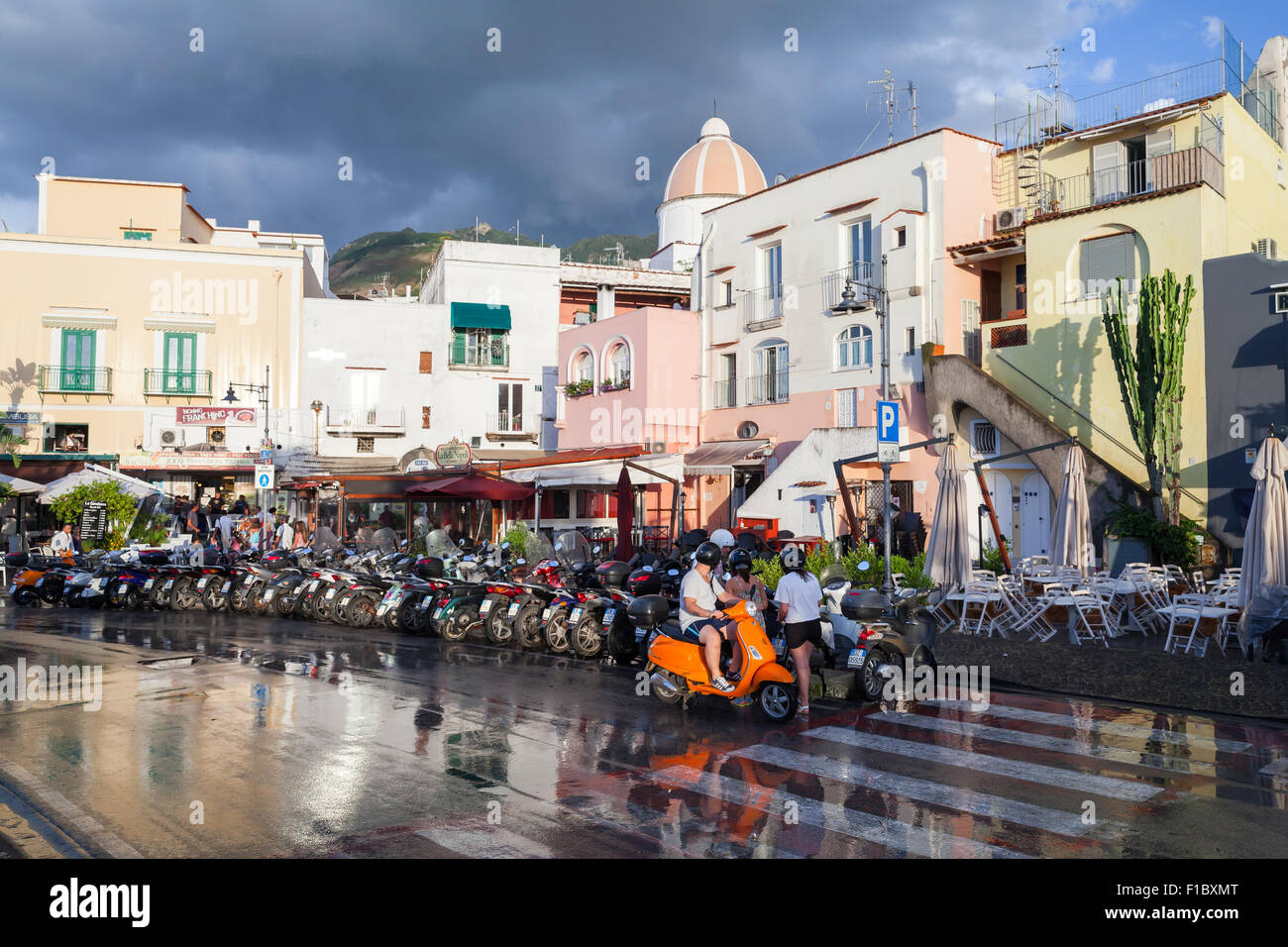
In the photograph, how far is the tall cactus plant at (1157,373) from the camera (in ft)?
60.6

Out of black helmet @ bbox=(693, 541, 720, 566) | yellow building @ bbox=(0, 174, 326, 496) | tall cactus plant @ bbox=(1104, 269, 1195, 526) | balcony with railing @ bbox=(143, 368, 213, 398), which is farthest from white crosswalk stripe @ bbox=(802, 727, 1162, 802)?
balcony with railing @ bbox=(143, 368, 213, 398)

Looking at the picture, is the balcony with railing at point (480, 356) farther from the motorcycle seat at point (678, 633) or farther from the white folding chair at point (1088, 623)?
the motorcycle seat at point (678, 633)

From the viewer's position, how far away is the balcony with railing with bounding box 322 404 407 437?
39469mm

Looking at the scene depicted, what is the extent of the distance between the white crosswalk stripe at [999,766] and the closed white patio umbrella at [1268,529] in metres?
5.65

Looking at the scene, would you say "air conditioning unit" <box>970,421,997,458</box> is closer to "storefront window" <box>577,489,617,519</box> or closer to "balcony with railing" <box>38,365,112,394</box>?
"storefront window" <box>577,489,617,519</box>

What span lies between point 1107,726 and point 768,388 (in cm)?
2297

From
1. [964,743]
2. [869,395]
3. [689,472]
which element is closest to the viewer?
[964,743]

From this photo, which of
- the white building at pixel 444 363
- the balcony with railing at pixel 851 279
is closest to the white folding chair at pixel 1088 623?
the balcony with railing at pixel 851 279

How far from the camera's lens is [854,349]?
1107 inches

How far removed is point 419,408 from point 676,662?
110 feet

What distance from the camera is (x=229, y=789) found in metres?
6.57

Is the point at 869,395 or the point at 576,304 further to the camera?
the point at 576,304
